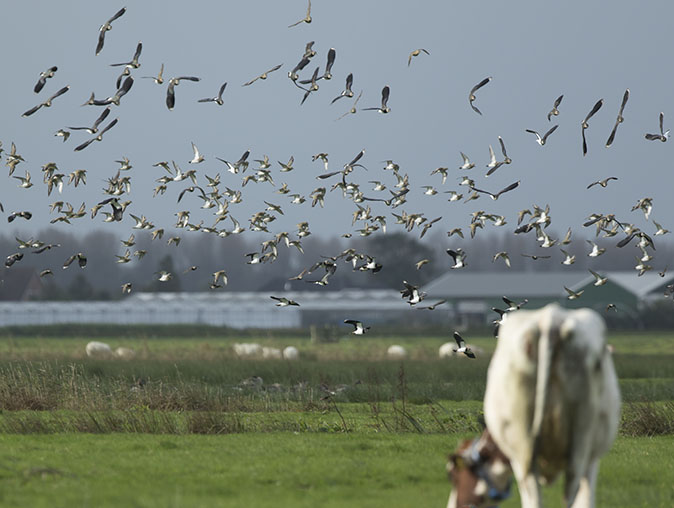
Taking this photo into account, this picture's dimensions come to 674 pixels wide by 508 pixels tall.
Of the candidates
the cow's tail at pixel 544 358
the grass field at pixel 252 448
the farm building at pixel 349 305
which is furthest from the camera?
the farm building at pixel 349 305

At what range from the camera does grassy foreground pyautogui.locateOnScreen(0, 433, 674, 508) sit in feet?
45.9

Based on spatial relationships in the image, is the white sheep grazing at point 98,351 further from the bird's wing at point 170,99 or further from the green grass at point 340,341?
the bird's wing at point 170,99

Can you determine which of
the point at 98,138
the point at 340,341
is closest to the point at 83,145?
the point at 98,138

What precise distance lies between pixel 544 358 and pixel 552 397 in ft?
1.38

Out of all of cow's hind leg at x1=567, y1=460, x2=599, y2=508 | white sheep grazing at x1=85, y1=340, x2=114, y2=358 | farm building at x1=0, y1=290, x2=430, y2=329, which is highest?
cow's hind leg at x1=567, y1=460, x2=599, y2=508

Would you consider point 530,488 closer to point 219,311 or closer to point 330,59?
point 330,59

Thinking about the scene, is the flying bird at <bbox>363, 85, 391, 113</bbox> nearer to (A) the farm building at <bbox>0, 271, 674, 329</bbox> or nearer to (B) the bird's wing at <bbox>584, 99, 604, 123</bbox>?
(B) the bird's wing at <bbox>584, 99, 604, 123</bbox>

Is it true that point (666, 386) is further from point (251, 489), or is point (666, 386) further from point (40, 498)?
point (40, 498)

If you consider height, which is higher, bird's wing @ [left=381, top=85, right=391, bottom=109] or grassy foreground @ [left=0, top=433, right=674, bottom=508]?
bird's wing @ [left=381, top=85, right=391, bottom=109]

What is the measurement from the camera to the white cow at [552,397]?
376 inches

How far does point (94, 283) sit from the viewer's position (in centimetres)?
19662

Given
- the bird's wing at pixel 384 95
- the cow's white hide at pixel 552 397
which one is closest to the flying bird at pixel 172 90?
the bird's wing at pixel 384 95

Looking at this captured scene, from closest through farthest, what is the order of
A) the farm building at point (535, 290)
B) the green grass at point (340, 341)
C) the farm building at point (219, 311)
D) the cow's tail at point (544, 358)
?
the cow's tail at point (544, 358) < the green grass at point (340, 341) < the farm building at point (219, 311) < the farm building at point (535, 290)

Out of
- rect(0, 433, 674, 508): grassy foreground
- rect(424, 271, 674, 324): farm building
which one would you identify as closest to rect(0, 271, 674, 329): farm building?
rect(424, 271, 674, 324): farm building
